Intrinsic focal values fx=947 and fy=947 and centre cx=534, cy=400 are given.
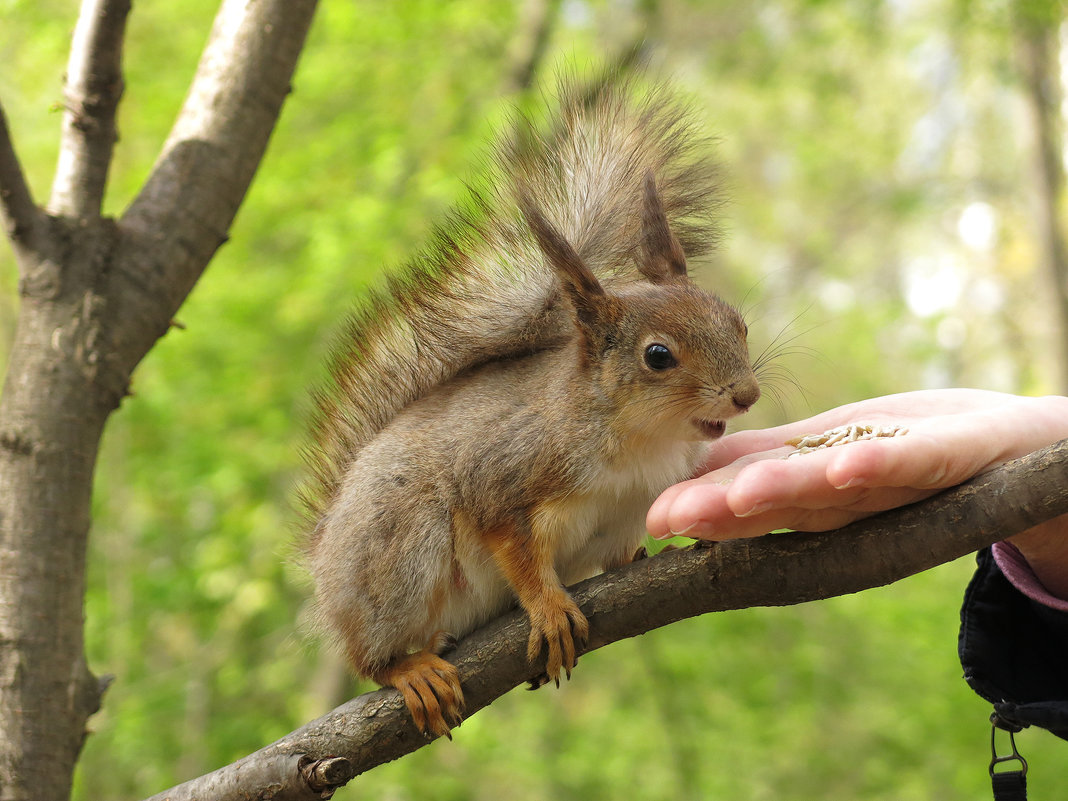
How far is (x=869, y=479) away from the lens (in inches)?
53.2

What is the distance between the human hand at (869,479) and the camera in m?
1.38

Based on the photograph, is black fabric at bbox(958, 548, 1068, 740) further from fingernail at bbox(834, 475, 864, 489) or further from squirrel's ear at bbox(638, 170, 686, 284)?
squirrel's ear at bbox(638, 170, 686, 284)

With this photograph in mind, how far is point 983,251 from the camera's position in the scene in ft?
47.5

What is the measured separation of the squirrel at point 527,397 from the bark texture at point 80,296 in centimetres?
52

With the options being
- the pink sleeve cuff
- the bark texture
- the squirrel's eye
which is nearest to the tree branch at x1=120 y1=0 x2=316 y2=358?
the bark texture

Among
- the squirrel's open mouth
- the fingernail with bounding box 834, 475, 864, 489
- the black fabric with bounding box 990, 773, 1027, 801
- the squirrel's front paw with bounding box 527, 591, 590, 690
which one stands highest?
the squirrel's open mouth

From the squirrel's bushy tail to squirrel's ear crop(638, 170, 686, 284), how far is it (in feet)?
0.22

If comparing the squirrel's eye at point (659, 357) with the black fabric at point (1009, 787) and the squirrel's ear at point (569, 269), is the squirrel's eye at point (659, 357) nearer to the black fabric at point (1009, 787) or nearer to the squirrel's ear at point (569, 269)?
the squirrel's ear at point (569, 269)

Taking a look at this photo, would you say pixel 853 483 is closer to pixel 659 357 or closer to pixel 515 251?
pixel 659 357

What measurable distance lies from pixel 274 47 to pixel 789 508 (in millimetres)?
1673

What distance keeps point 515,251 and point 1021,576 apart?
1.35m

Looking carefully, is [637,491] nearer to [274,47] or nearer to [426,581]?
[426,581]

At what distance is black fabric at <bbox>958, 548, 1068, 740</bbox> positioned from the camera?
1786 mm

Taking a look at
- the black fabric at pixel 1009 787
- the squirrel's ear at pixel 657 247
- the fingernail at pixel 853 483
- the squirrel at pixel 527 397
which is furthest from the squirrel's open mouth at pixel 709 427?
the black fabric at pixel 1009 787
